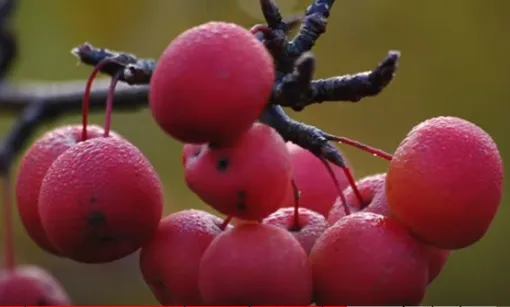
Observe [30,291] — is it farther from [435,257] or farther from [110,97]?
[435,257]

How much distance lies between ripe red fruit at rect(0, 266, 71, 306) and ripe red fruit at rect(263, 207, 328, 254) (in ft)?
2.19

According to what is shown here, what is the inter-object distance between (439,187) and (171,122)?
0.37 metres

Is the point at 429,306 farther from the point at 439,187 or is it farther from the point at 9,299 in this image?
the point at 439,187

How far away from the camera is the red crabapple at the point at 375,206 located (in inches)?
56.9

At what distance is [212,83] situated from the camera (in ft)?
4.15

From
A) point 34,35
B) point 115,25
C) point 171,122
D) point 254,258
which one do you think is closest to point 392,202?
point 254,258

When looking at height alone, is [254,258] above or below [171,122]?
below

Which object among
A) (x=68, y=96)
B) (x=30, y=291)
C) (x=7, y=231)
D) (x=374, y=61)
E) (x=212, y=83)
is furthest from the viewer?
(x=374, y=61)

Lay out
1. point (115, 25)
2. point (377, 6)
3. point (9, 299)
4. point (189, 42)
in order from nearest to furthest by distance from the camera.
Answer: point (189, 42) → point (9, 299) → point (377, 6) → point (115, 25)

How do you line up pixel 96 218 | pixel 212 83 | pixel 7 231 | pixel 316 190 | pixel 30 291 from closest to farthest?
pixel 212 83
pixel 96 218
pixel 316 190
pixel 30 291
pixel 7 231

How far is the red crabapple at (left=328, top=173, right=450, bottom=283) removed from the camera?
145 cm

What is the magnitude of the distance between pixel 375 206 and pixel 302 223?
0.37 ft

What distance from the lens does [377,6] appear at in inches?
105

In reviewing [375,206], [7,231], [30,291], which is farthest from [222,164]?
[7,231]
